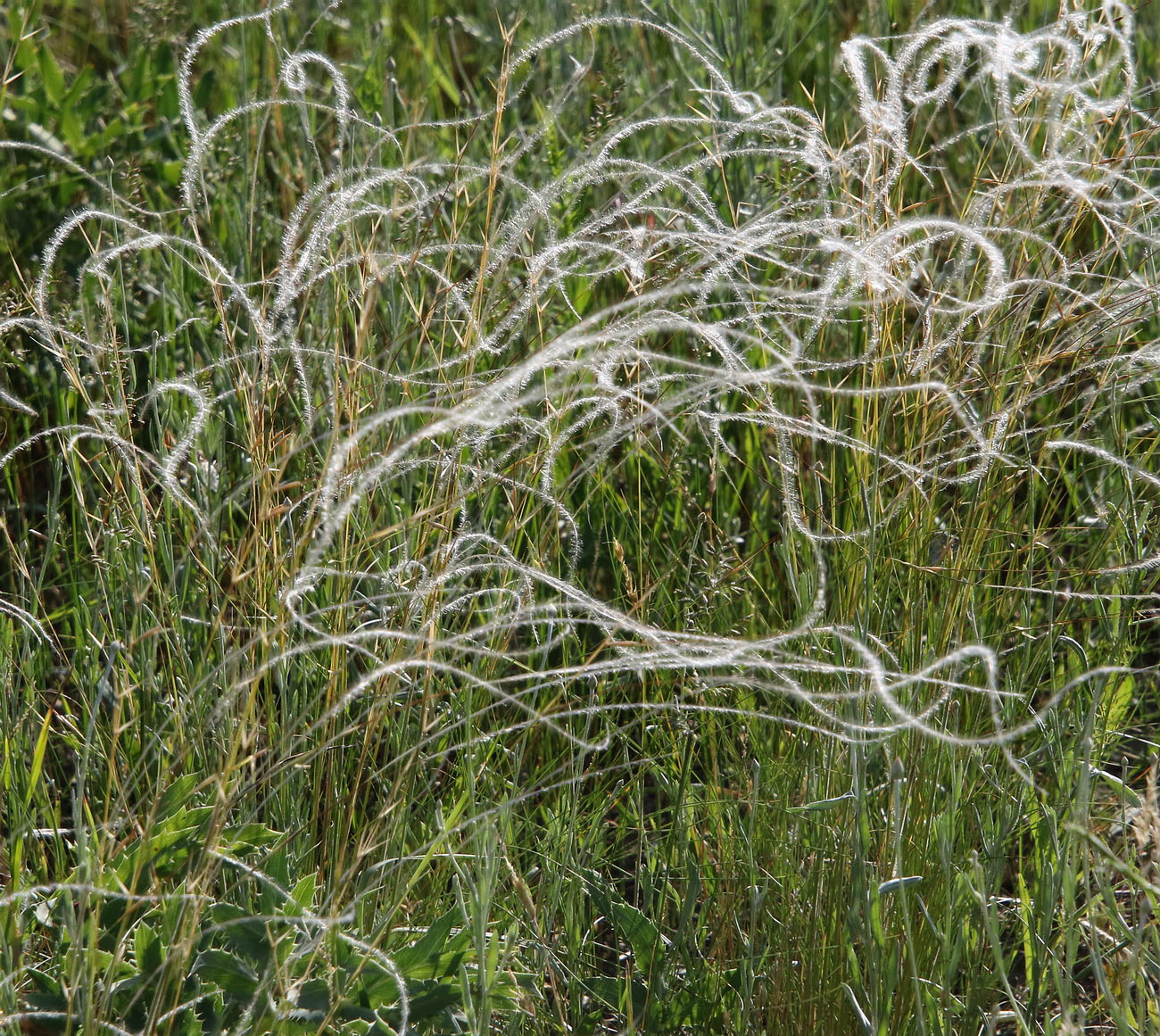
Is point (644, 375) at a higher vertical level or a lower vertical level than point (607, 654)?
higher

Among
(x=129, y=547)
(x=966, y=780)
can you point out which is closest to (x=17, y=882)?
(x=129, y=547)

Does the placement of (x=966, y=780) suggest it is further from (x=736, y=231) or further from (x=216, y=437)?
(x=216, y=437)

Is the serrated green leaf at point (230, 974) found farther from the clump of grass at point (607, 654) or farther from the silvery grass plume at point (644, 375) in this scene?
the silvery grass plume at point (644, 375)

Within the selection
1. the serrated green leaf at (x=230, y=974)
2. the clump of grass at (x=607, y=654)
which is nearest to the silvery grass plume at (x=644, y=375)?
the clump of grass at (x=607, y=654)

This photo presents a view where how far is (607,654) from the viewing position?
1.63 m

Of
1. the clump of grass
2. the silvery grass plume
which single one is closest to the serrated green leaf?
the clump of grass

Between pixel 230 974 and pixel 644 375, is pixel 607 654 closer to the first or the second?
pixel 644 375

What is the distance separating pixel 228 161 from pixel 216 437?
72 centimetres

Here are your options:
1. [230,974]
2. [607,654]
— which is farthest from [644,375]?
[230,974]

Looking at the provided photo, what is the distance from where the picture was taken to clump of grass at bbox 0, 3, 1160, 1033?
111 cm

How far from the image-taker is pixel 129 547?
4.85 feet

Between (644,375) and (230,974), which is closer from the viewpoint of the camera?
(230,974)

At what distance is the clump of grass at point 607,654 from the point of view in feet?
3.65

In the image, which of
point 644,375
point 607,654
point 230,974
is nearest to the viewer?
point 230,974
